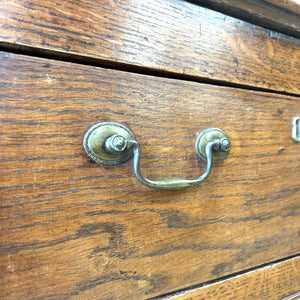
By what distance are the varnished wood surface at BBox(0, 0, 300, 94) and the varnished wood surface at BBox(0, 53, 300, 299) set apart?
0.02 metres

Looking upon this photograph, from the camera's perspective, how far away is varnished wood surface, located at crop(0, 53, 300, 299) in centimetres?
26

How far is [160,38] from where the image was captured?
328mm

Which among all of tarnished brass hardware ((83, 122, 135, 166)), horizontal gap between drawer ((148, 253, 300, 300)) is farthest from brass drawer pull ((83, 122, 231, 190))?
horizontal gap between drawer ((148, 253, 300, 300))

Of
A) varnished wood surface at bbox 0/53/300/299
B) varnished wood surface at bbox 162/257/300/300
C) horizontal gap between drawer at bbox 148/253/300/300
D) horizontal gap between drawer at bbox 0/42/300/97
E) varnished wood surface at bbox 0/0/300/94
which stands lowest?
varnished wood surface at bbox 162/257/300/300

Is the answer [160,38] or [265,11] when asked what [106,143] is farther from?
[265,11]

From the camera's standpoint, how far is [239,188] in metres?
0.38

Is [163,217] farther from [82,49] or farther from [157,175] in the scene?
[82,49]

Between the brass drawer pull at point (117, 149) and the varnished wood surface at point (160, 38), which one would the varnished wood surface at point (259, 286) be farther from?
the varnished wood surface at point (160, 38)

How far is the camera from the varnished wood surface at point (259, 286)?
36cm

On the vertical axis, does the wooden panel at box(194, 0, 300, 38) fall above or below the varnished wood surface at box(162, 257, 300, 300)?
above

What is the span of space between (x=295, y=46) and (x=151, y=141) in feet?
1.05

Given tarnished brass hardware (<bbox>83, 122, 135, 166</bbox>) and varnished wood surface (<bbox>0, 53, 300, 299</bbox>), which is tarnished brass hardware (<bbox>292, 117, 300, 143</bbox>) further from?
tarnished brass hardware (<bbox>83, 122, 135, 166</bbox>)

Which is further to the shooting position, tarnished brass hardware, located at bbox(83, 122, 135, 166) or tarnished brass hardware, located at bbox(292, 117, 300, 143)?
tarnished brass hardware, located at bbox(292, 117, 300, 143)

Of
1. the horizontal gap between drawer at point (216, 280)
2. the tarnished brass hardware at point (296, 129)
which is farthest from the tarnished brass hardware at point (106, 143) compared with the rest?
the tarnished brass hardware at point (296, 129)
